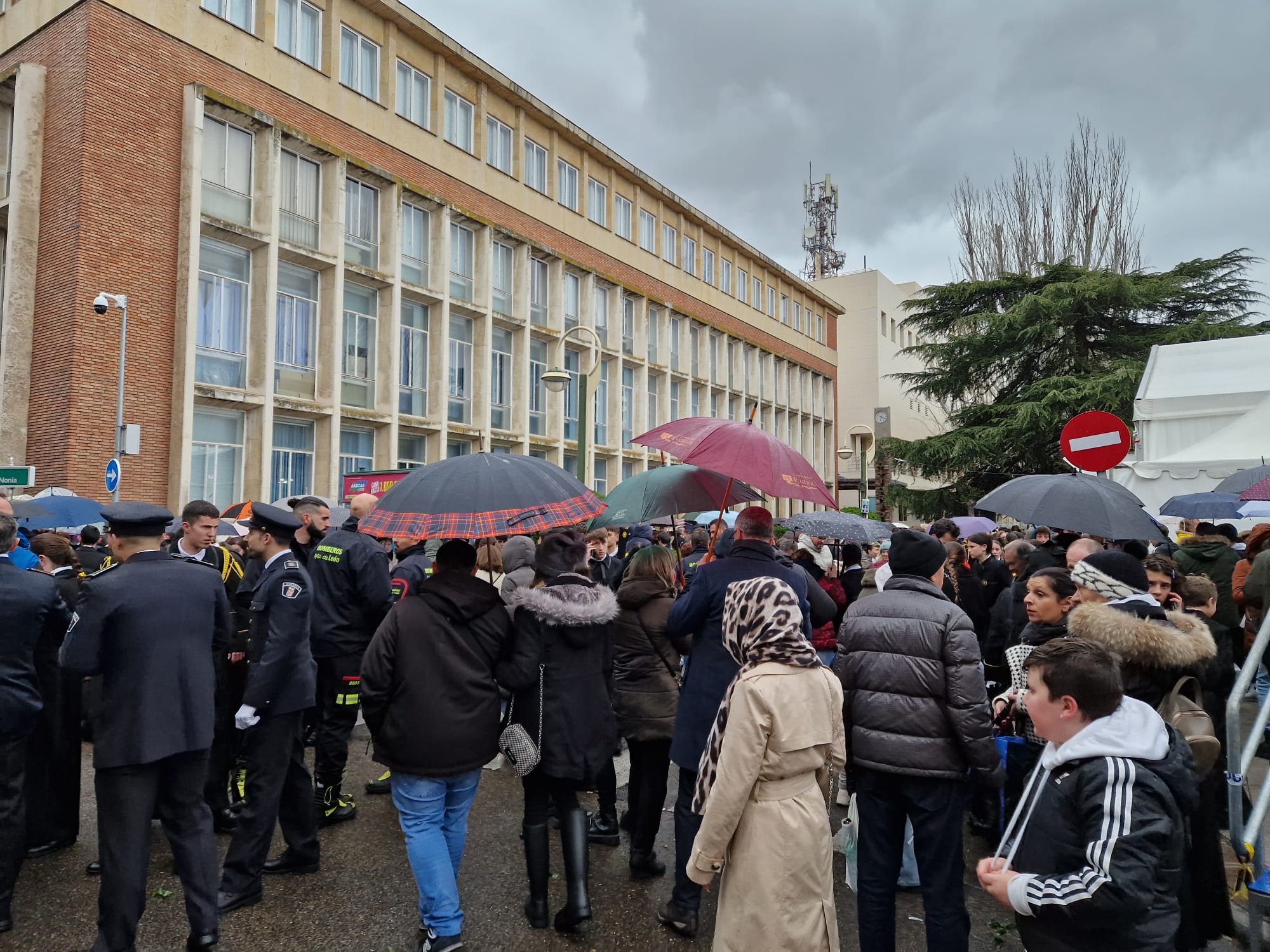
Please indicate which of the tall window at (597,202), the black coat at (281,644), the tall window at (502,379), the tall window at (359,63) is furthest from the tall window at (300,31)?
the black coat at (281,644)

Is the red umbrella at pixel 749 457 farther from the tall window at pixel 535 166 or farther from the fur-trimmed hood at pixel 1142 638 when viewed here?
the tall window at pixel 535 166

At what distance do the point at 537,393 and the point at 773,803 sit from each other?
86.5 feet

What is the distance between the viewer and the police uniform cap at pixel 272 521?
15.5ft

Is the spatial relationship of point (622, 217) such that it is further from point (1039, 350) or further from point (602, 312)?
point (1039, 350)

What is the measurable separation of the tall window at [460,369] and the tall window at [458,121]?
5350 mm

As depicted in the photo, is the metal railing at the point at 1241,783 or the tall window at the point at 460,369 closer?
the metal railing at the point at 1241,783

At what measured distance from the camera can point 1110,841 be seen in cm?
229

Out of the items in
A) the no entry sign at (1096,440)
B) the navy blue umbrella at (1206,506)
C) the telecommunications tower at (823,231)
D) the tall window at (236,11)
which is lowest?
the navy blue umbrella at (1206,506)

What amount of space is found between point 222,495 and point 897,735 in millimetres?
19085

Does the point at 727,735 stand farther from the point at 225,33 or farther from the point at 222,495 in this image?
the point at 225,33

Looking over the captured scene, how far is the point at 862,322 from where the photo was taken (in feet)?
193

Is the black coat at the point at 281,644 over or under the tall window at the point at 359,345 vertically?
under

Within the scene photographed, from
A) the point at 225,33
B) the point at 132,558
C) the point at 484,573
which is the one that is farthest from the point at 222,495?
the point at 132,558

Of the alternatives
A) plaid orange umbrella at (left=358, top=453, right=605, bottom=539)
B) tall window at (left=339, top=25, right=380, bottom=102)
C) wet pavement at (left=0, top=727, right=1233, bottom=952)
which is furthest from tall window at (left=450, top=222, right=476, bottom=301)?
plaid orange umbrella at (left=358, top=453, right=605, bottom=539)
